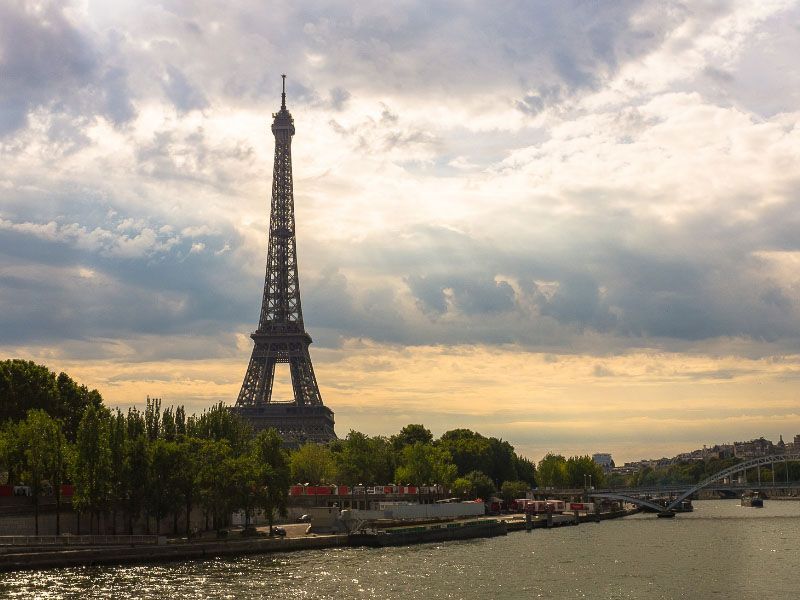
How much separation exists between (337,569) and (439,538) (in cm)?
3741

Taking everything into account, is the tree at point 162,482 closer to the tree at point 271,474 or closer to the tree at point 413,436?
the tree at point 271,474

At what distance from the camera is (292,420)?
185875 millimetres

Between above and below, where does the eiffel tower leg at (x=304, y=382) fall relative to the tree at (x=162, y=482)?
above

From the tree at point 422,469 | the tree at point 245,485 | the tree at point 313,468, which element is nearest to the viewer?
the tree at point 245,485

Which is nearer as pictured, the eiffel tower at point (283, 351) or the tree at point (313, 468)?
the tree at point (313, 468)

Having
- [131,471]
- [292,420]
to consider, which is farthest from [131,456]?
[292,420]

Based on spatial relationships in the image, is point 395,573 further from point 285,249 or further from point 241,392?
point 285,249

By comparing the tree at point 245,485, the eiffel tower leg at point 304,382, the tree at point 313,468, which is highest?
the eiffel tower leg at point 304,382

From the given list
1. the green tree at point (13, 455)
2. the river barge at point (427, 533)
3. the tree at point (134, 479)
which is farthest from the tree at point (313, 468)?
the green tree at point (13, 455)

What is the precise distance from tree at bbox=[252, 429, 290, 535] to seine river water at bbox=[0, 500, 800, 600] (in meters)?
7.65

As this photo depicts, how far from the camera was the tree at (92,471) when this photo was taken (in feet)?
290

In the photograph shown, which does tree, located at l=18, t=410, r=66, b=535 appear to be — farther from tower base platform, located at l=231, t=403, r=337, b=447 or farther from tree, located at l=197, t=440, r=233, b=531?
tower base platform, located at l=231, t=403, r=337, b=447

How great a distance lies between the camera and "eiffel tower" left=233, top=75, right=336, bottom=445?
18475cm

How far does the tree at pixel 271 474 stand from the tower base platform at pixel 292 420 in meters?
72.5
